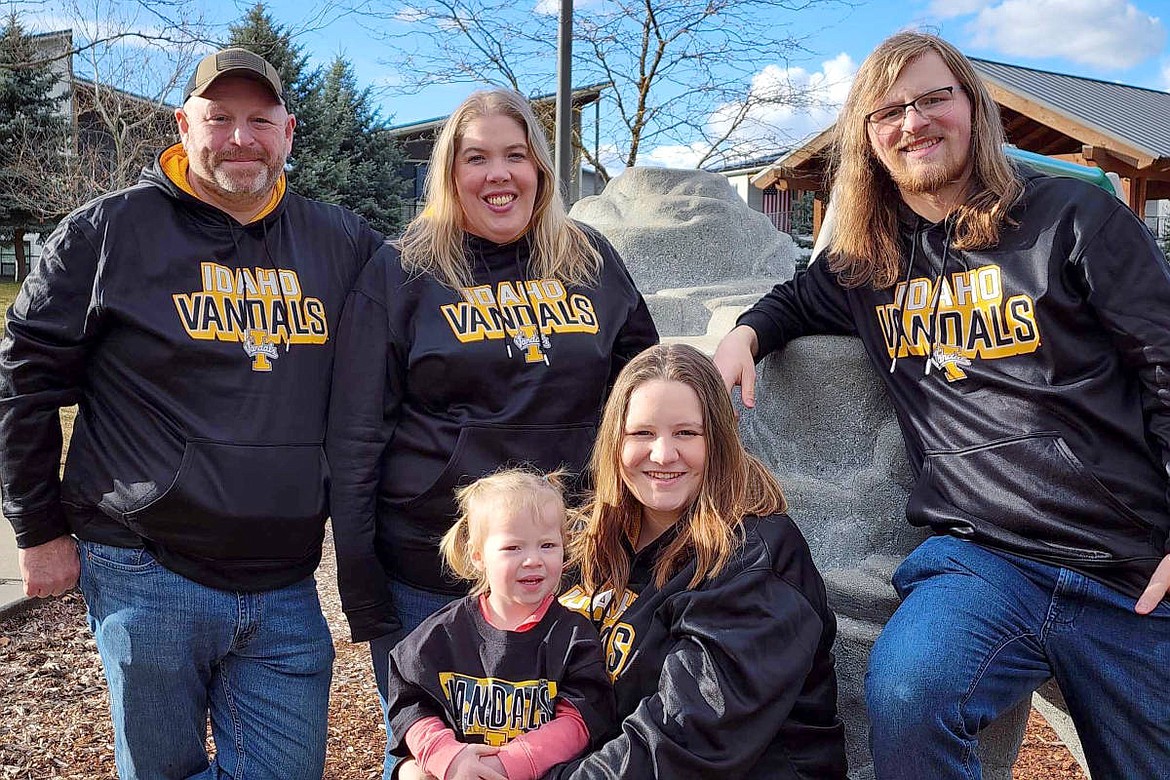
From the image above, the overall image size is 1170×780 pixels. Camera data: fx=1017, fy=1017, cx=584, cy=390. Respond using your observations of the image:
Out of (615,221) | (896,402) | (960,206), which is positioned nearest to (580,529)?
(896,402)

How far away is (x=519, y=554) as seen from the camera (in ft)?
7.07

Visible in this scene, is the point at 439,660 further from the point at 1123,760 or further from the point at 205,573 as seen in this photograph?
the point at 1123,760

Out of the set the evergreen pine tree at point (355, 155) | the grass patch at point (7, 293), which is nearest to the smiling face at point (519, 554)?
the evergreen pine tree at point (355, 155)

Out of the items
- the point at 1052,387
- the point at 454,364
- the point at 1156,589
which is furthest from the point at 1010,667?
the point at 454,364

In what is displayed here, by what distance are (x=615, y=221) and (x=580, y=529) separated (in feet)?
19.9

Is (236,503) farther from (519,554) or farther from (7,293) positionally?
(7,293)

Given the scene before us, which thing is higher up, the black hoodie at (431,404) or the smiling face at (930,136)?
the smiling face at (930,136)

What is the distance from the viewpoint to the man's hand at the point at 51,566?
8.41 feet

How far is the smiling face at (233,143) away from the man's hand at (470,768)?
57.2 inches

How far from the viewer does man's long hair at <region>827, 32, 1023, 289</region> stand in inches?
94.5

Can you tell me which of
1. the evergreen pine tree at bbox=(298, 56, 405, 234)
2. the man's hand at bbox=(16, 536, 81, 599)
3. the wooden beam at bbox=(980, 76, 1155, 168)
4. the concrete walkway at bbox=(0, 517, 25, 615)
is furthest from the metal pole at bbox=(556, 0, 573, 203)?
the evergreen pine tree at bbox=(298, 56, 405, 234)

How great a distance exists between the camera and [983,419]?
233cm

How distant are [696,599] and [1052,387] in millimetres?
936

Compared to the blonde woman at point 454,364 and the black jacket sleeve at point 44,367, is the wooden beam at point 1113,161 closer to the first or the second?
the blonde woman at point 454,364
